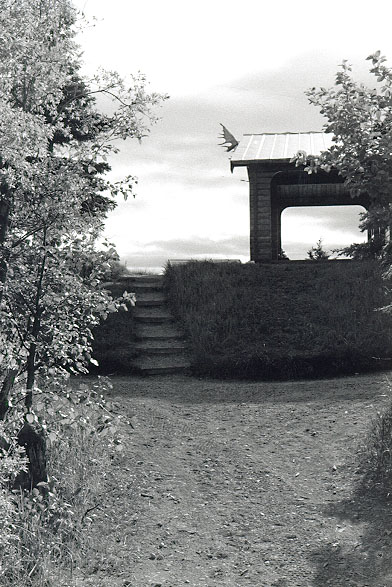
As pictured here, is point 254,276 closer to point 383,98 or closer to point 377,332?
point 377,332

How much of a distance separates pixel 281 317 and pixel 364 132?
6281mm

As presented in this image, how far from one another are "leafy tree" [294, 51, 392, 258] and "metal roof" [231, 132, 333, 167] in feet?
31.7

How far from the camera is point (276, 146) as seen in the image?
19.0 metres

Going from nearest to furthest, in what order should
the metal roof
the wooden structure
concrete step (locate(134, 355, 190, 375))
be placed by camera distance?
concrete step (locate(134, 355, 190, 375)) → the metal roof → the wooden structure

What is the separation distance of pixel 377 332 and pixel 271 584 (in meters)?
7.24

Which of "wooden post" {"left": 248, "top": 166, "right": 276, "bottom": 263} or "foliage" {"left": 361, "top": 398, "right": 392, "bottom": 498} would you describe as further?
"wooden post" {"left": 248, "top": 166, "right": 276, "bottom": 263}

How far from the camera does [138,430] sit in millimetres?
7844

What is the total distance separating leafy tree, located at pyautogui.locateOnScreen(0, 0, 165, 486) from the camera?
206 inches

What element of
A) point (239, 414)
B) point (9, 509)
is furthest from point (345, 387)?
point (9, 509)

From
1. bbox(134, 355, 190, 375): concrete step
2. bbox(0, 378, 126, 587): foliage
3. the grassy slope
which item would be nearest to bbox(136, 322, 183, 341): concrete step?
the grassy slope

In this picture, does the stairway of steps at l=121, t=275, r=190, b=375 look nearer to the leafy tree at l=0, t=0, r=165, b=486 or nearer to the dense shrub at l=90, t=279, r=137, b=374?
the dense shrub at l=90, t=279, r=137, b=374

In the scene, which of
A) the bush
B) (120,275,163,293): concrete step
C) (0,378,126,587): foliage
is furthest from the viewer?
(120,275,163,293): concrete step

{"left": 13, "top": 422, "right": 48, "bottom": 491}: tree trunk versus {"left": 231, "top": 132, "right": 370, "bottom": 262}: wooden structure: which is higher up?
{"left": 231, "top": 132, "right": 370, "bottom": 262}: wooden structure

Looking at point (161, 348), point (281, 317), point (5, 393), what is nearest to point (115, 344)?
point (161, 348)
